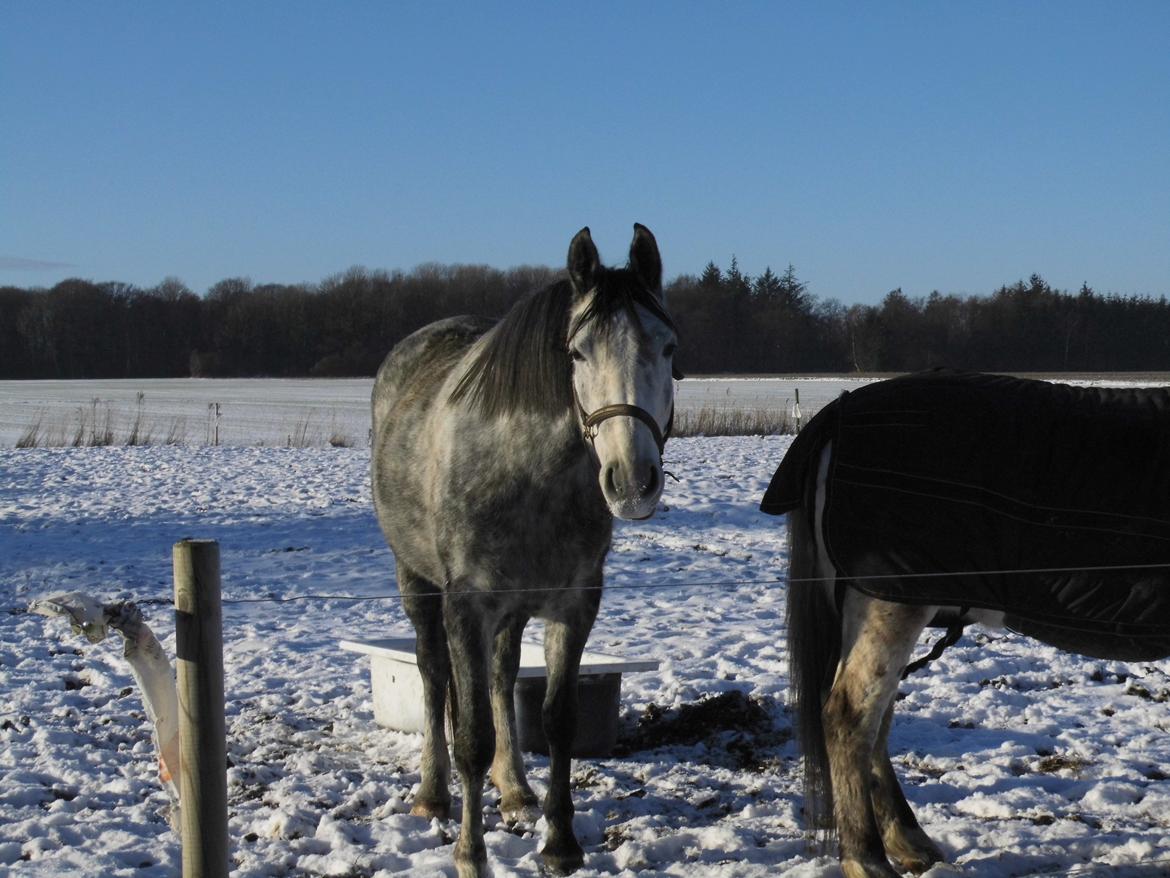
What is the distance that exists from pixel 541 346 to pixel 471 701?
3.84 feet

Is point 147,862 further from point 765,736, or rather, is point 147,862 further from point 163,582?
point 163,582

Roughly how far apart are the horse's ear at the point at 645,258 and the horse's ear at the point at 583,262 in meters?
0.12

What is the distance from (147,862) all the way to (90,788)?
0.79 m

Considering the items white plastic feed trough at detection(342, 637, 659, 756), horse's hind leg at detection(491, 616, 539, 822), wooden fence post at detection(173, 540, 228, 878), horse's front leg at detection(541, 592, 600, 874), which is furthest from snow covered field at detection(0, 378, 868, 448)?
wooden fence post at detection(173, 540, 228, 878)

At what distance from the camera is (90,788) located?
4.09 m

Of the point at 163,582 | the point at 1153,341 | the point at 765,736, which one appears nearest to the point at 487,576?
the point at 765,736

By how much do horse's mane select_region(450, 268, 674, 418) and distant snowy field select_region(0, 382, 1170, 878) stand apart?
699 mm

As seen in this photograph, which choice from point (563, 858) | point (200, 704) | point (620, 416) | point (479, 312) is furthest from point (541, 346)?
point (479, 312)

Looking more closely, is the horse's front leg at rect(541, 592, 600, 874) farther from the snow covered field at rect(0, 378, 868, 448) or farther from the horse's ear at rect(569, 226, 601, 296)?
the snow covered field at rect(0, 378, 868, 448)

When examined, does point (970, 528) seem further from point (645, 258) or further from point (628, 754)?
point (628, 754)

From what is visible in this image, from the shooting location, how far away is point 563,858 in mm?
3500

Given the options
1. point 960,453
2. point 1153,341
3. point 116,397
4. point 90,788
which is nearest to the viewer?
point 960,453

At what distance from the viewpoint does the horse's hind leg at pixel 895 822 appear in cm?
348

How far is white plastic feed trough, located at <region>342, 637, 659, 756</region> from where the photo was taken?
4.56 m
